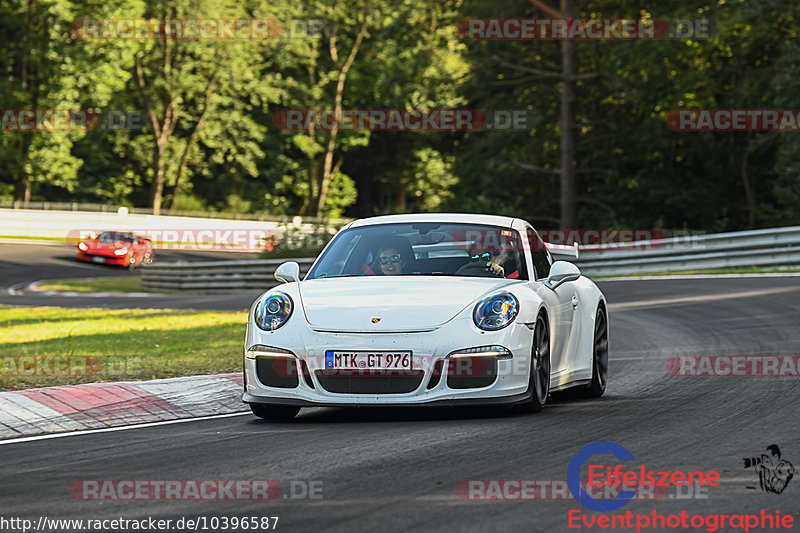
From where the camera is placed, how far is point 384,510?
17.6 ft

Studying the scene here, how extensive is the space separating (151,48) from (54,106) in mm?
7236

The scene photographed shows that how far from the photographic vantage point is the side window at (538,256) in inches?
376

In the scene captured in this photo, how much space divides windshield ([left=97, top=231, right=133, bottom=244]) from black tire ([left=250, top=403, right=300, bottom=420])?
122 ft

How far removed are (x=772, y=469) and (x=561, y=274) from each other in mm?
3094

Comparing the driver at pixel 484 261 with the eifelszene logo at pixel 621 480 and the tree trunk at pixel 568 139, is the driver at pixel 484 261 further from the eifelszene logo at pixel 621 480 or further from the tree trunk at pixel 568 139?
the tree trunk at pixel 568 139

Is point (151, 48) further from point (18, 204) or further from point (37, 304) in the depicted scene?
point (37, 304)

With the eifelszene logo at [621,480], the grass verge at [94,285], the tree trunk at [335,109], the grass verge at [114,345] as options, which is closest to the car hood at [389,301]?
the eifelszene logo at [621,480]

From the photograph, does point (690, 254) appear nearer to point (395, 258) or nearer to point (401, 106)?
point (395, 258)

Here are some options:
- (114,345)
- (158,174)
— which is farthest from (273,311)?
(158,174)

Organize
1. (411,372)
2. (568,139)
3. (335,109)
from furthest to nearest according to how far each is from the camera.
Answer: (335,109) < (568,139) < (411,372)

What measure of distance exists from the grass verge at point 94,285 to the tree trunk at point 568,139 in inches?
474

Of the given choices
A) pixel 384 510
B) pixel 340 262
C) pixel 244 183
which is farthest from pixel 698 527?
pixel 244 183

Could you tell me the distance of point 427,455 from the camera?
6.72 metres

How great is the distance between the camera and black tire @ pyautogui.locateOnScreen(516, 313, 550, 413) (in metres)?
8.35
